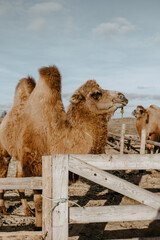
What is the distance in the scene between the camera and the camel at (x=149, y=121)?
12508mm

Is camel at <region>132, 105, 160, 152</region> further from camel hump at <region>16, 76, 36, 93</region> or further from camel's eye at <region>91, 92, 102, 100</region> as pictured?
camel's eye at <region>91, 92, 102, 100</region>

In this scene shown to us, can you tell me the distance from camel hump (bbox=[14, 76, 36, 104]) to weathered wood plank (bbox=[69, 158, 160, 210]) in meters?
3.26

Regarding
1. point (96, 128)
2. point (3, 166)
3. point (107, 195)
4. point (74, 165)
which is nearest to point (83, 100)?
point (96, 128)

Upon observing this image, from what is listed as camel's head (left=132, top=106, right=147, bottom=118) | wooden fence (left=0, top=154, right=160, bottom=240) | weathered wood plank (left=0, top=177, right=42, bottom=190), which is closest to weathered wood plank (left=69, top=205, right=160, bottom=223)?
wooden fence (left=0, top=154, right=160, bottom=240)

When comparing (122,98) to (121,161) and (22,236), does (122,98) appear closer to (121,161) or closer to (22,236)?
(121,161)

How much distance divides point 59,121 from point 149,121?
9419 millimetres

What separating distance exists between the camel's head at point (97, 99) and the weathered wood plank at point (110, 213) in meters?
2.02

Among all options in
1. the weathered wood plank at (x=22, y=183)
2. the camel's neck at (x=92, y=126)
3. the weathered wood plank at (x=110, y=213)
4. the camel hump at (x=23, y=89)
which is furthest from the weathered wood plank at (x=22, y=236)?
the camel hump at (x=23, y=89)

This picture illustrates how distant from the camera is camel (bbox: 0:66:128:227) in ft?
13.6

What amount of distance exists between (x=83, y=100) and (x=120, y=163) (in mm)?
2029

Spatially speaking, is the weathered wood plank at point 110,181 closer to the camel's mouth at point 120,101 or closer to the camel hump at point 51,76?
the camel's mouth at point 120,101

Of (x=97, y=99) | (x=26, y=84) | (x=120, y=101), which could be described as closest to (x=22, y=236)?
(x=97, y=99)

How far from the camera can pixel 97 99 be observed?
4406 millimetres

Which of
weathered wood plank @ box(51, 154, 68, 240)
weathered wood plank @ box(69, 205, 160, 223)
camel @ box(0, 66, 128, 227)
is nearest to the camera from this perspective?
weathered wood plank @ box(51, 154, 68, 240)
